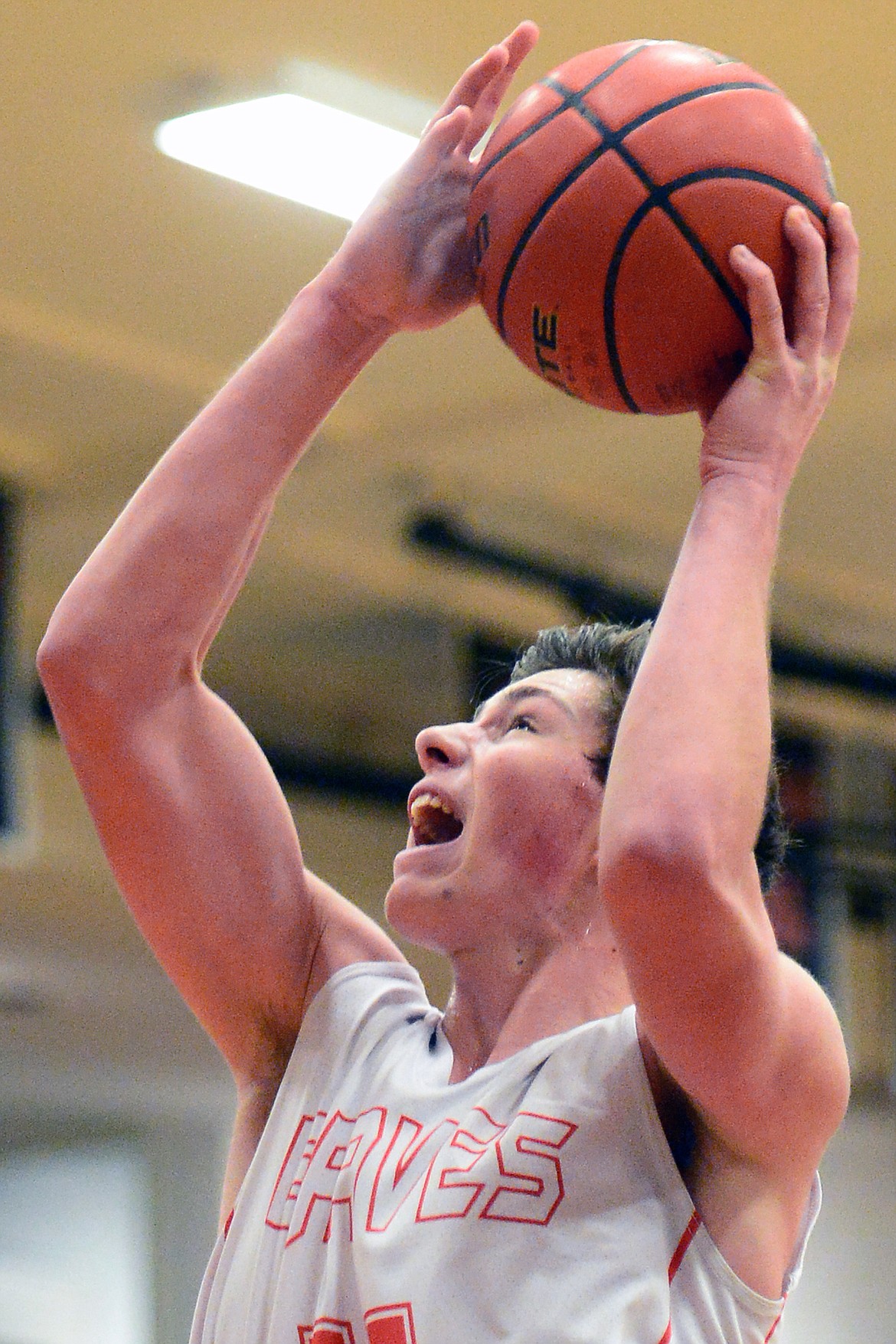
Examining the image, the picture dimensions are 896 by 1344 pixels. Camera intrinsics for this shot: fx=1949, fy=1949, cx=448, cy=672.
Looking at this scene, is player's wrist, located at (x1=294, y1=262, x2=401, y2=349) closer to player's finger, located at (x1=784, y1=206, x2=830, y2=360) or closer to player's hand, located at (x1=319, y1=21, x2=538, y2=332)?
player's hand, located at (x1=319, y1=21, x2=538, y2=332)

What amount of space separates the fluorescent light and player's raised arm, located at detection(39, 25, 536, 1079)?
5.74 ft

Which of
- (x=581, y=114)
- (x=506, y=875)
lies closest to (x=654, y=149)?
(x=581, y=114)

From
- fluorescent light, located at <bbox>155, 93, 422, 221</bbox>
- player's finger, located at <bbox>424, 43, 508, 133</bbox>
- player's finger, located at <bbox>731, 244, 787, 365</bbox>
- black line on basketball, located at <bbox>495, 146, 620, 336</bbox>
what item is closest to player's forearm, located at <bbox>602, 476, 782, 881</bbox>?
player's finger, located at <bbox>731, 244, 787, 365</bbox>

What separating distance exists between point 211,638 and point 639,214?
1.60ft

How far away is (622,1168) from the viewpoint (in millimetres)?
1328

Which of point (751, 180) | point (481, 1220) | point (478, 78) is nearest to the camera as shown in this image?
point (481, 1220)

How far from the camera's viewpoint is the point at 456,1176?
1352 millimetres

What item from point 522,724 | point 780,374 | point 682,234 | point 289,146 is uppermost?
point 289,146

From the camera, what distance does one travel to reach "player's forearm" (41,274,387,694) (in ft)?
5.13

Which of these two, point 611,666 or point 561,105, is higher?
point 561,105

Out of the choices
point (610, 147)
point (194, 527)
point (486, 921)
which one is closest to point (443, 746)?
point (486, 921)

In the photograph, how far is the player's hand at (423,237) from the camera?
1634 mm

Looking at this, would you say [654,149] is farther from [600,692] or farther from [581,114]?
[600,692]

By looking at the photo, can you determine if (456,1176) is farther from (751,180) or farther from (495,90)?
(495,90)
